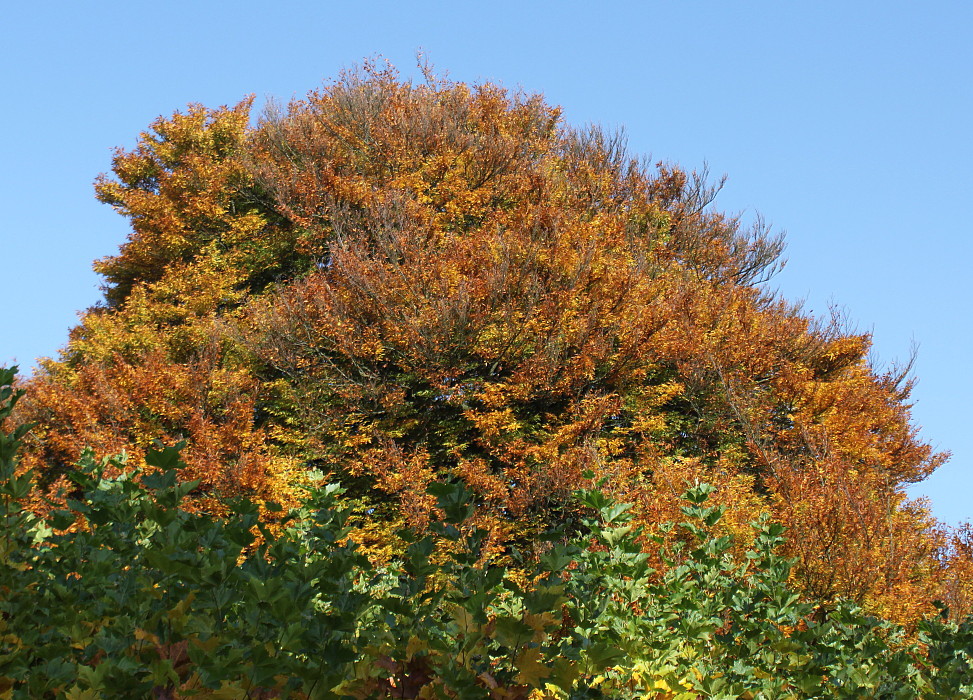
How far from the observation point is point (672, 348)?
21391 millimetres

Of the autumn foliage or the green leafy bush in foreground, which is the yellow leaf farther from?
the autumn foliage

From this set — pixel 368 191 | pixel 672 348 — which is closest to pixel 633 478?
pixel 672 348

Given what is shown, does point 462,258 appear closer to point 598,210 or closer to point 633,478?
point 633,478

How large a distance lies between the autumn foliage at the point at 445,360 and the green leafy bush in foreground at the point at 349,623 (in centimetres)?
1004

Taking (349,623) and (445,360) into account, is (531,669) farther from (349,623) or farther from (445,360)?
(445,360)

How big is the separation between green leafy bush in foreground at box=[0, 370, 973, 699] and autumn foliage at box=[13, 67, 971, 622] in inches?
395

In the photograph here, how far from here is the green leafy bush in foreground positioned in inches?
120

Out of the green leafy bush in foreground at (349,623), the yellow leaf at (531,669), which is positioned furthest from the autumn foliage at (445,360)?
the yellow leaf at (531,669)

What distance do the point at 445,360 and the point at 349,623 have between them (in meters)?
17.0

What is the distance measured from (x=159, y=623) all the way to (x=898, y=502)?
20282 mm

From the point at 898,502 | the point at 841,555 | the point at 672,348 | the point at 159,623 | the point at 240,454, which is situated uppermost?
the point at 672,348

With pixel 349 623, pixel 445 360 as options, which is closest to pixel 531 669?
pixel 349 623

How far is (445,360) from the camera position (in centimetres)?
2009

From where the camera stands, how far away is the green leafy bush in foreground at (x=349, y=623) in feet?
10.0
